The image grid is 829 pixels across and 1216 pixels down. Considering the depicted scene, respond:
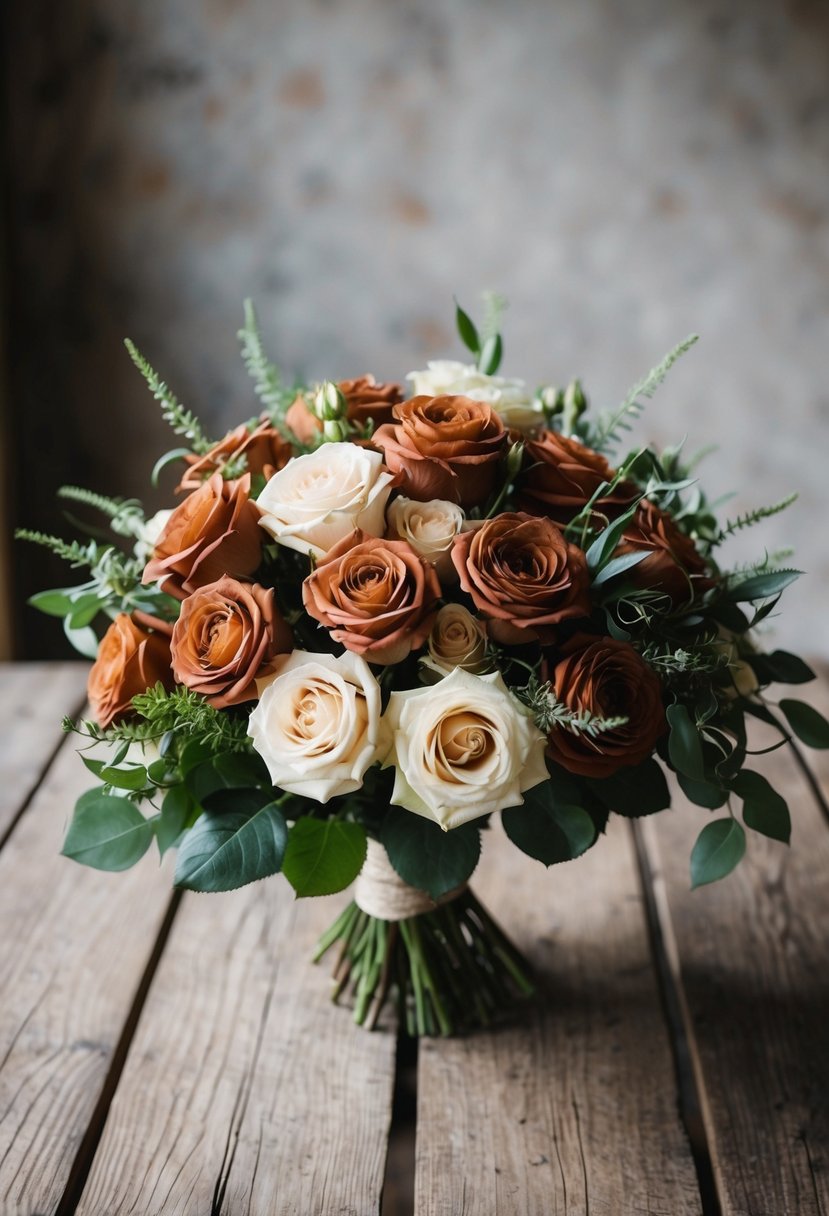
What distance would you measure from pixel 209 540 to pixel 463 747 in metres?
0.22

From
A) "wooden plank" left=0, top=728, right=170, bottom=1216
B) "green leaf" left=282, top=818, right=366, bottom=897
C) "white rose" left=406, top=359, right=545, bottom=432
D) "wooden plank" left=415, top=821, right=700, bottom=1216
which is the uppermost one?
"white rose" left=406, top=359, right=545, bottom=432

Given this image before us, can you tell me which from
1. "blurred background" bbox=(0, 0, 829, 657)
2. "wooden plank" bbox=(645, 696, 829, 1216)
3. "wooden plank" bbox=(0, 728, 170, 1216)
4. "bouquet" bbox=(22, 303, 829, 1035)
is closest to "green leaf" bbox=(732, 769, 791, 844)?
"bouquet" bbox=(22, 303, 829, 1035)

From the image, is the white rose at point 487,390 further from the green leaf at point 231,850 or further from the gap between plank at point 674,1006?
the gap between plank at point 674,1006

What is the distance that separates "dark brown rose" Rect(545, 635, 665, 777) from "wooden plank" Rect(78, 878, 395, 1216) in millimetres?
338

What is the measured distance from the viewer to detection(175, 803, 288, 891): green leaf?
69 cm

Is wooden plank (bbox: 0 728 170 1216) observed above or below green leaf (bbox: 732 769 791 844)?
below

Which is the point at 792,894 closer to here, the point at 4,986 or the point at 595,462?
the point at 595,462

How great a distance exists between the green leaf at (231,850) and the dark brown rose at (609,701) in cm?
20

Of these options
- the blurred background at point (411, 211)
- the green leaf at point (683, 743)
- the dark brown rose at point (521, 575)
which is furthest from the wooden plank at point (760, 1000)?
the blurred background at point (411, 211)

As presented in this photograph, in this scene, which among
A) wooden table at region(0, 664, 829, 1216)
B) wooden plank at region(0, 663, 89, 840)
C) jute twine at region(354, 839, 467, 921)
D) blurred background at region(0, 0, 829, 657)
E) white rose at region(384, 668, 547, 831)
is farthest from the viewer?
blurred background at region(0, 0, 829, 657)

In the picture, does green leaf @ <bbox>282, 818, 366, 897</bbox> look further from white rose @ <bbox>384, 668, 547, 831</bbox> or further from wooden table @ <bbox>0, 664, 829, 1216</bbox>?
wooden table @ <bbox>0, 664, 829, 1216</bbox>

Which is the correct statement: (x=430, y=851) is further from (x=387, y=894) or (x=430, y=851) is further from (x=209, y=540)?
(x=209, y=540)

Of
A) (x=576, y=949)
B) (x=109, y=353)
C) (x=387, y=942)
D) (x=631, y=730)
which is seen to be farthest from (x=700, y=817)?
(x=109, y=353)

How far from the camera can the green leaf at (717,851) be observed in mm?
735
